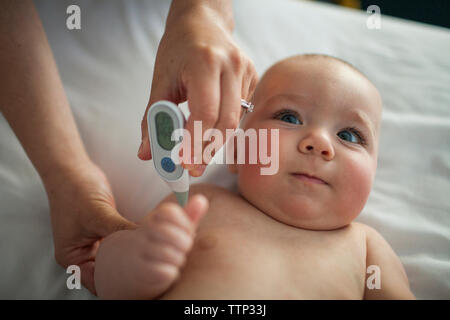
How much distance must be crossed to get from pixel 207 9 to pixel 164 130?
13.2 inches

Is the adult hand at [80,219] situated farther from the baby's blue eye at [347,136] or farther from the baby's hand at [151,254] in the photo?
the baby's blue eye at [347,136]

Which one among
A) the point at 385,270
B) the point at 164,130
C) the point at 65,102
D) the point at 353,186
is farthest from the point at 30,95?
the point at 385,270

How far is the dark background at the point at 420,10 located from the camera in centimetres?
223

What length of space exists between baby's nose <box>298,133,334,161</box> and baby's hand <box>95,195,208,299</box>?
15.2 inches

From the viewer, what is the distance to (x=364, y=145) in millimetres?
1131

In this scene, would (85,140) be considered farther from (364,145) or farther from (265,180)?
(364,145)

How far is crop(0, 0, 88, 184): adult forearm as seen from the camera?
3.62 feet

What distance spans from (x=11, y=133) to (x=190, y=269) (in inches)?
31.8

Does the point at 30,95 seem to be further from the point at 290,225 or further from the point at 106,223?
the point at 290,225

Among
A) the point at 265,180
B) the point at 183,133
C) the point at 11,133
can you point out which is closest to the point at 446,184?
the point at 265,180

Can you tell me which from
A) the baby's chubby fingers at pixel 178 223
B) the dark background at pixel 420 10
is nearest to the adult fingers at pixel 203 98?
the baby's chubby fingers at pixel 178 223

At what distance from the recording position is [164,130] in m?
0.80

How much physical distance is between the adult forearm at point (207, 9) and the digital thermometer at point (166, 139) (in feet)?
0.92

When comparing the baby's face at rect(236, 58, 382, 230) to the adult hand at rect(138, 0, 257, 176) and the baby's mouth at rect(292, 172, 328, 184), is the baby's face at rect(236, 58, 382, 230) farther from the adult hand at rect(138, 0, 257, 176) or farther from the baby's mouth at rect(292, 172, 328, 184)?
the adult hand at rect(138, 0, 257, 176)
